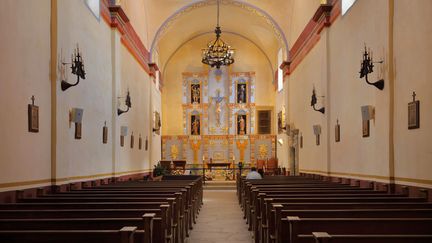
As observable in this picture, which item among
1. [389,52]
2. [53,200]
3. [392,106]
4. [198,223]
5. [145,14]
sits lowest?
[198,223]

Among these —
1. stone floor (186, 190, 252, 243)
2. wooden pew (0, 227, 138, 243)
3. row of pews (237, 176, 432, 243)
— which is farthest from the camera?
stone floor (186, 190, 252, 243)

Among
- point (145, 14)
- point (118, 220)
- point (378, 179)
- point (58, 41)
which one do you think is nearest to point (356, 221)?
point (118, 220)

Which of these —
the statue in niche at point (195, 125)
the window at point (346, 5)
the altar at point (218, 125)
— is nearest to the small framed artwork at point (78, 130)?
the window at point (346, 5)

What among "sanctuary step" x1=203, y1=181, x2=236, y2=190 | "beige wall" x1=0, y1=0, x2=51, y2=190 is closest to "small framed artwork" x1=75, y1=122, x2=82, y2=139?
"beige wall" x1=0, y1=0, x2=51, y2=190

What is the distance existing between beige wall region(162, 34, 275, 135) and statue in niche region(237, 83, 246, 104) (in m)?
0.69

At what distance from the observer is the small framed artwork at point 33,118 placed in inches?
304

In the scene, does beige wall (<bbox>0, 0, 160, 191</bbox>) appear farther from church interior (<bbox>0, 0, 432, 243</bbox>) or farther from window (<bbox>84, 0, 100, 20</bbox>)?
window (<bbox>84, 0, 100, 20</bbox>)

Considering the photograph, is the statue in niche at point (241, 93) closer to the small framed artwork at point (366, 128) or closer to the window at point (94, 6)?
the window at point (94, 6)

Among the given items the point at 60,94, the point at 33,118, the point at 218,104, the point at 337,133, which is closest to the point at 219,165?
the point at 218,104

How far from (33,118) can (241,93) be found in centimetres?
2076

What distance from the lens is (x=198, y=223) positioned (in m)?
10.9

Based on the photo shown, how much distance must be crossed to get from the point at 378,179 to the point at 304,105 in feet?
26.9

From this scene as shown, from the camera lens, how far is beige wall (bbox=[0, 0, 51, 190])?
692 cm

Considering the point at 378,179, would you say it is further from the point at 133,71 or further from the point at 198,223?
the point at 133,71
